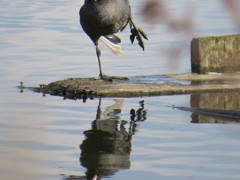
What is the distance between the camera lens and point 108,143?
6.45 meters

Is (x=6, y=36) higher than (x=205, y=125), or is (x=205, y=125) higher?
(x=6, y=36)

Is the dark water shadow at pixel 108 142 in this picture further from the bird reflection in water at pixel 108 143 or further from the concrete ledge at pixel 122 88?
the concrete ledge at pixel 122 88

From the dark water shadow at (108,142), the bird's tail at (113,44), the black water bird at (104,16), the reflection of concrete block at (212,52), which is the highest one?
the black water bird at (104,16)

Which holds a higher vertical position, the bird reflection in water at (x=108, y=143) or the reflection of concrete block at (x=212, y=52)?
the reflection of concrete block at (x=212, y=52)

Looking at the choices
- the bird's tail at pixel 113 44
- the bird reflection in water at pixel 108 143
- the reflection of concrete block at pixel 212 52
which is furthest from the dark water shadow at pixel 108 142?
the bird's tail at pixel 113 44

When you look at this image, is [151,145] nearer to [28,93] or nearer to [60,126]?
[60,126]

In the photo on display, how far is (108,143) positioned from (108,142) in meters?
0.06

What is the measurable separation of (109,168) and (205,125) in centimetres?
225

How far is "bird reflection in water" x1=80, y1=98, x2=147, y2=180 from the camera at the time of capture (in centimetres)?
528

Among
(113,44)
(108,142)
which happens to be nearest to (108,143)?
(108,142)

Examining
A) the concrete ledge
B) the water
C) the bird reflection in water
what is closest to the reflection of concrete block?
the water

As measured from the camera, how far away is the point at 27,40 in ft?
49.6

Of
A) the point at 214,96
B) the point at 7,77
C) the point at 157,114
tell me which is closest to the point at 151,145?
the point at 157,114

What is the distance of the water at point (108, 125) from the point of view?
2.88 meters
